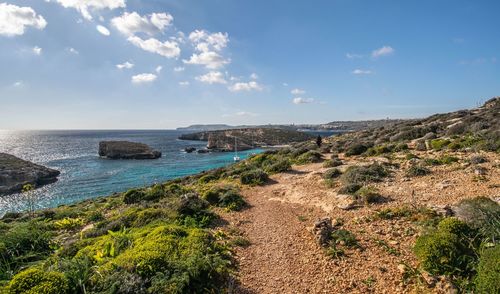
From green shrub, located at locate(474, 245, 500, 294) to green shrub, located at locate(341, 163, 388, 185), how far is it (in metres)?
8.04

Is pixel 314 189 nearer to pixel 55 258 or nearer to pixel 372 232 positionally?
pixel 372 232

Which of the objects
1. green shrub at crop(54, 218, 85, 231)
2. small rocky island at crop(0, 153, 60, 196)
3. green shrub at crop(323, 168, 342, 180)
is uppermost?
green shrub at crop(323, 168, 342, 180)

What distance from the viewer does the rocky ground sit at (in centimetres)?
604

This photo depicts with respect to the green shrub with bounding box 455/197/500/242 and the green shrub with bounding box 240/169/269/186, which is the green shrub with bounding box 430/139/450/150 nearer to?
the green shrub with bounding box 240/169/269/186

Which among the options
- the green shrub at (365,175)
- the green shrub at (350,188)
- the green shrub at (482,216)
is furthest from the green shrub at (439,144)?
the green shrub at (482,216)

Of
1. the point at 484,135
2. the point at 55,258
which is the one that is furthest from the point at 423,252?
the point at 484,135

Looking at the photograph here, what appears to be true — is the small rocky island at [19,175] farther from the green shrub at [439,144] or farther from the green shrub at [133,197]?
the green shrub at [439,144]

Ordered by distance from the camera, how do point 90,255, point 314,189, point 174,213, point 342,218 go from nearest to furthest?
point 90,255 < point 342,218 < point 174,213 < point 314,189

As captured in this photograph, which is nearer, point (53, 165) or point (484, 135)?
point (484, 135)

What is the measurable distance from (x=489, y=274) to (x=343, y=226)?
172 inches

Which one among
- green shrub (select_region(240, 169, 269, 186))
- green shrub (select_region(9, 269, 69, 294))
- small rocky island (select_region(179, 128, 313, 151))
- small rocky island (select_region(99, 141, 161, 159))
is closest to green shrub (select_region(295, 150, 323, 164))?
green shrub (select_region(240, 169, 269, 186))

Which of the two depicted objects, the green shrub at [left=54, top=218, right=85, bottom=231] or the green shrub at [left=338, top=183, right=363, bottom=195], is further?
the green shrub at [left=338, top=183, right=363, bottom=195]

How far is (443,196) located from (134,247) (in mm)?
10654

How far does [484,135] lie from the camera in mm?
18828
